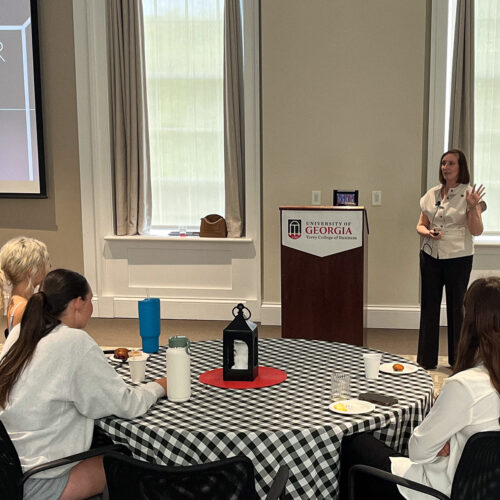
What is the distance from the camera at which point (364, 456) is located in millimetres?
2354

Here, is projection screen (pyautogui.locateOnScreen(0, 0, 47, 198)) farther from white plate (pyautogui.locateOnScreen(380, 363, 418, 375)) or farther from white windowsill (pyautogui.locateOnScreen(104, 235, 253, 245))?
white plate (pyautogui.locateOnScreen(380, 363, 418, 375))

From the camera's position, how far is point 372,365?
277 centimetres

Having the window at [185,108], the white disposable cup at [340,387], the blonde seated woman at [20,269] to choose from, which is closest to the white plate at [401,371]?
the white disposable cup at [340,387]

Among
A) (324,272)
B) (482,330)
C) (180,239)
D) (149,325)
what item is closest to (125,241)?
(180,239)

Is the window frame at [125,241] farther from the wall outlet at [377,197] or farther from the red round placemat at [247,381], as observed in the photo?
the red round placemat at [247,381]

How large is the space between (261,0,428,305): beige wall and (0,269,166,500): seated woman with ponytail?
4110 millimetres

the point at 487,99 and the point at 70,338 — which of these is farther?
the point at 487,99

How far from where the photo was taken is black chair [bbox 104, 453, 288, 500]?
6.10ft

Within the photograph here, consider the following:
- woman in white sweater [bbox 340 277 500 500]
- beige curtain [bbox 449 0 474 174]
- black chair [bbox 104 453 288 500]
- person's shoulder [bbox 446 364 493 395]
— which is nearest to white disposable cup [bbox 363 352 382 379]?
woman in white sweater [bbox 340 277 500 500]

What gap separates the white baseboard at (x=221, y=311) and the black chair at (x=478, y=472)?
4.34 m

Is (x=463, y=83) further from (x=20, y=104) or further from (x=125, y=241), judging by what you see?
(x=20, y=104)

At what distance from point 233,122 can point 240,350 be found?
4070mm

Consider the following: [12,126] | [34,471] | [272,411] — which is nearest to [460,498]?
[272,411]

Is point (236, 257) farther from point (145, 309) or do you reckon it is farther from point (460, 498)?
point (460, 498)
